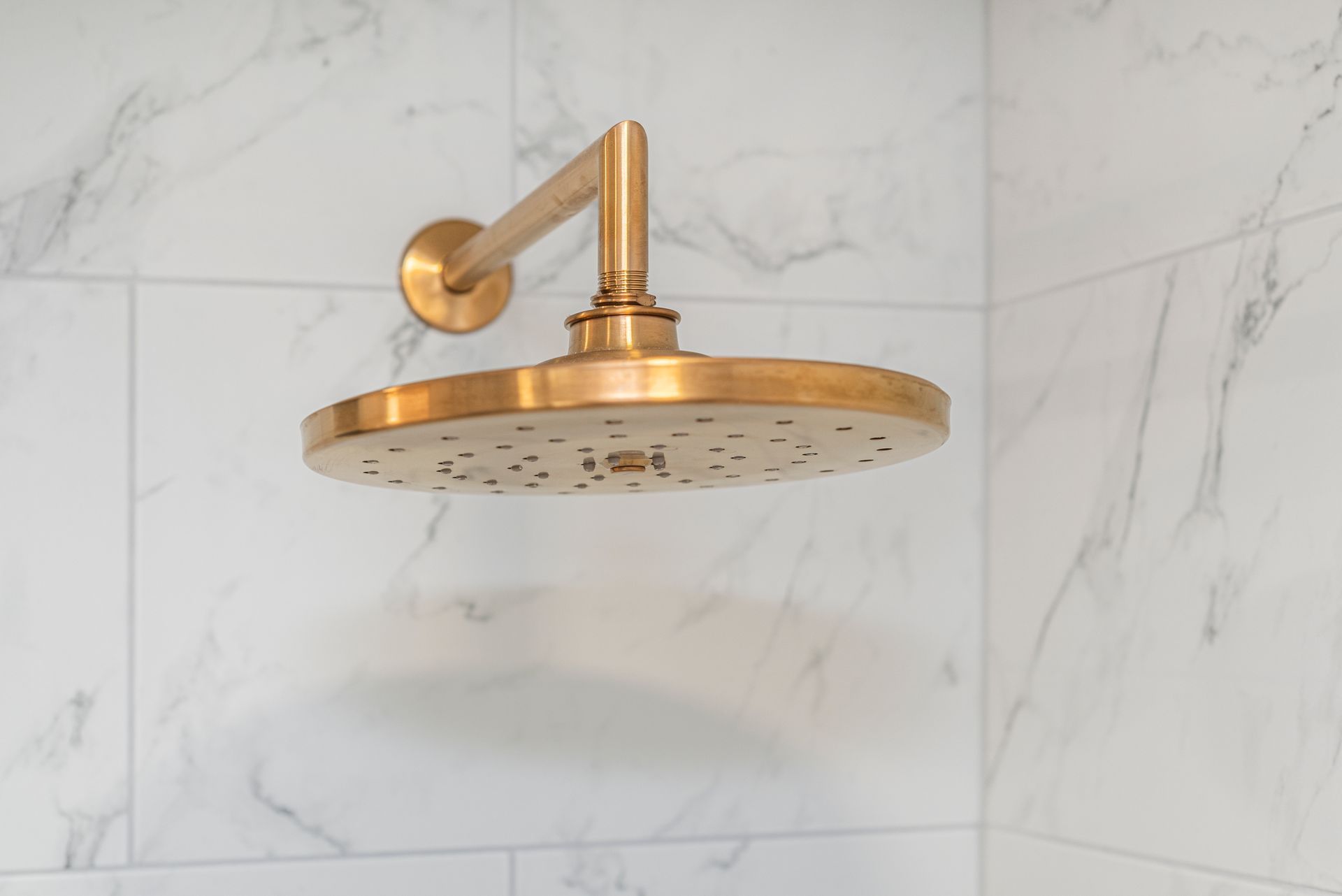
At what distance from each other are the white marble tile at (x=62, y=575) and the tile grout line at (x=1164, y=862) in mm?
630

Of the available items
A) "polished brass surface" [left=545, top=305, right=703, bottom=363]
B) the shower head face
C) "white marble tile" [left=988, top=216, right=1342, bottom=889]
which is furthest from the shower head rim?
"white marble tile" [left=988, top=216, right=1342, bottom=889]

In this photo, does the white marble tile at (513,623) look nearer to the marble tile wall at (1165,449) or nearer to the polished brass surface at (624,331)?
the marble tile wall at (1165,449)

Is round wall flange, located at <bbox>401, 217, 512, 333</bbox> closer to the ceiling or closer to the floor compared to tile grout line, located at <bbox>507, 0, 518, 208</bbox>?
closer to the floor

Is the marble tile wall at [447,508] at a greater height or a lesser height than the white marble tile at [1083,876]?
greater

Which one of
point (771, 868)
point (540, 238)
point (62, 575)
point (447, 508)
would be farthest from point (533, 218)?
point (771, 868)

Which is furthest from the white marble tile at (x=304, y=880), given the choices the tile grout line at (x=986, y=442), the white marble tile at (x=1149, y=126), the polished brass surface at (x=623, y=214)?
the white marble tile at (x=1149, y=126)

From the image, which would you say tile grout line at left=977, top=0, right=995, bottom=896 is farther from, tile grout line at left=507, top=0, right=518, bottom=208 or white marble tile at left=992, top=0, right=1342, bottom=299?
tile grout line at left=507, top=0, right=518, bottom=208

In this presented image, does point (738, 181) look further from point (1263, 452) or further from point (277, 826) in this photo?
point (277, 826)

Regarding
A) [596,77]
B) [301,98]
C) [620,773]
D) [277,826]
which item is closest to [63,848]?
[277,826]

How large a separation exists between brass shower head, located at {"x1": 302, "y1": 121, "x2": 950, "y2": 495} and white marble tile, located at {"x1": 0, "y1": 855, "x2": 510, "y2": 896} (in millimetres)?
409

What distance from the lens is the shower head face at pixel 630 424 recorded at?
0.40 metres

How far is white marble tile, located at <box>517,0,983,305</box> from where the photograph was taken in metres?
0.91

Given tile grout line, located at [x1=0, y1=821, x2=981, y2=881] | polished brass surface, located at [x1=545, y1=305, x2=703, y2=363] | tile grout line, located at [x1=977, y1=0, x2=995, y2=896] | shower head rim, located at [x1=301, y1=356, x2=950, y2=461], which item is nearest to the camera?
shower head rim, located at [x1=301, y1=356, x2=950, y2=461]

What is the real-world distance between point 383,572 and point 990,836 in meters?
0.50
